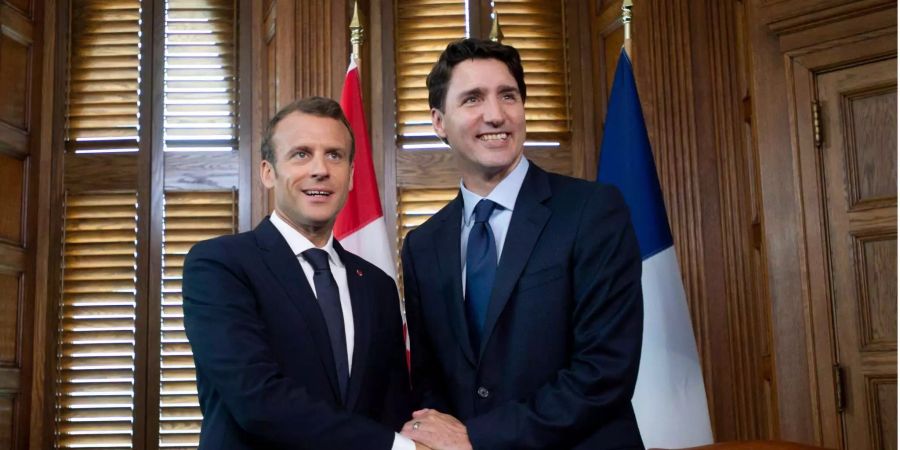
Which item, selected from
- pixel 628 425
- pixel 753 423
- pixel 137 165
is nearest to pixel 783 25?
pixel 753 423

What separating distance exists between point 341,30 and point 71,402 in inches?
71.9

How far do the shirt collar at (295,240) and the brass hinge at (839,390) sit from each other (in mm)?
1855

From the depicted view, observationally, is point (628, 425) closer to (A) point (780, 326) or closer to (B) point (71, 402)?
(A) point (780, 326)

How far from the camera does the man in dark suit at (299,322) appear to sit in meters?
1.68

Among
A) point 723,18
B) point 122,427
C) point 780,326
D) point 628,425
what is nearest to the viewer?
point 628,425

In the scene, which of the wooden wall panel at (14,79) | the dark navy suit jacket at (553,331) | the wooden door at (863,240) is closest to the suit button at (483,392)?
the dark navy suit jacket at (553,331)

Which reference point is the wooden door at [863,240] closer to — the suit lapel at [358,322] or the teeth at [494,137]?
the teeth at [494,137]

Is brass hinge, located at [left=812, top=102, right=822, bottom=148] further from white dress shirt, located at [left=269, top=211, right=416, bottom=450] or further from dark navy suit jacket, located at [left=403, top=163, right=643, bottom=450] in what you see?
white dress shirt, located at [left=269, top=211, right=416, bottom=450]

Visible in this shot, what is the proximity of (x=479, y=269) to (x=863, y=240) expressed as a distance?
1.74 metres

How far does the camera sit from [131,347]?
3.92 meters

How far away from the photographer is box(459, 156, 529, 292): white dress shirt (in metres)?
1.91

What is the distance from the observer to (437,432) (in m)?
1.74

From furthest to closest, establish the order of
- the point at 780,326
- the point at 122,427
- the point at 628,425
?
the point at 122,427, the point at 780,326, the point at 628,425

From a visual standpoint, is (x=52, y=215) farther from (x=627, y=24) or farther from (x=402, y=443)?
(x=402, y=443)
